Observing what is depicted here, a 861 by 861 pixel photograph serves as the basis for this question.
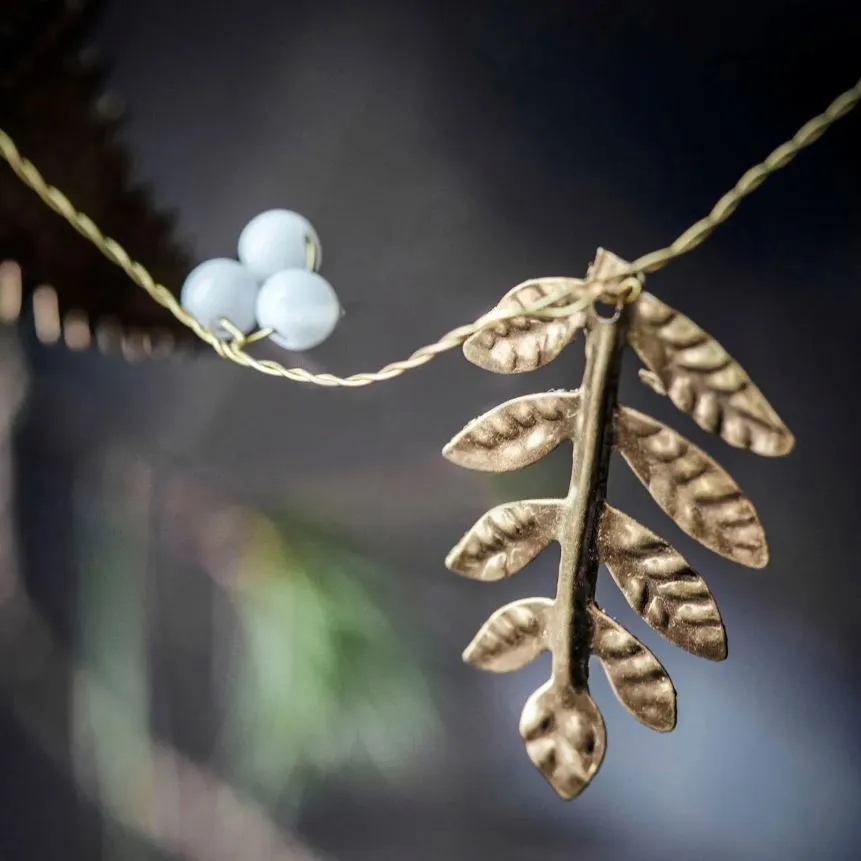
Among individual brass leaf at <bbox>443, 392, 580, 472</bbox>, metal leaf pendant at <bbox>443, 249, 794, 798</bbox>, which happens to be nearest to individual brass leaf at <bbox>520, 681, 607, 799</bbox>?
metal leaf pendant at <bbox>443, 249, 794, 798</bbox>

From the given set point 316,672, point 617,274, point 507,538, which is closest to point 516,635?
point 507,538

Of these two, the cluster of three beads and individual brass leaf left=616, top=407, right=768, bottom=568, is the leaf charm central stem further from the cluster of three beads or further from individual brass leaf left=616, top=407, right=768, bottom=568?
the cluster of three beads

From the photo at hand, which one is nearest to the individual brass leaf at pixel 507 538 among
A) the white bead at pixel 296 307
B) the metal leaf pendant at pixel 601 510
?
the metal leaf pendant at pixel 601 510

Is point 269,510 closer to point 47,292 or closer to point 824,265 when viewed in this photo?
point 47,292

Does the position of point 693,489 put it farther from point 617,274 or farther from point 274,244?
point 274,244

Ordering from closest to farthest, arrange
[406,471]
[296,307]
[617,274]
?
[617,274], [296,307], [406,471]

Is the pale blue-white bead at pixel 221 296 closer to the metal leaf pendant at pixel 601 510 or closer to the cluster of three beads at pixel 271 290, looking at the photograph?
the cluster of three beads at pixel 271 290
